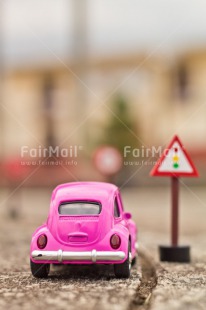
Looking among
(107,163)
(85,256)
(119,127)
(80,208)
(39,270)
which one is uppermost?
(119,127)

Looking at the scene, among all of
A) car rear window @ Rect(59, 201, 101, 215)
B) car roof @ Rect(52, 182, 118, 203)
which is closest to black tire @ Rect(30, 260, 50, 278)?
car rear window @ Rect(59, 201, 101, 215)

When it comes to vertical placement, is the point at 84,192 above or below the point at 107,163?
below

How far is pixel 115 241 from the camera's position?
732cm

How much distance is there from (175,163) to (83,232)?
2.04 meters

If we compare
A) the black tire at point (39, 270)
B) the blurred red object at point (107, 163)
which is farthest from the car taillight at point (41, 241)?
the blurred red object at point (107, 163)

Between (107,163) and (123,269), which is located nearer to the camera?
(123,269)

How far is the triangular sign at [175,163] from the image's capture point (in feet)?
28.6

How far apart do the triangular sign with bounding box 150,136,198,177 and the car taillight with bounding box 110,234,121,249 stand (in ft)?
5.33

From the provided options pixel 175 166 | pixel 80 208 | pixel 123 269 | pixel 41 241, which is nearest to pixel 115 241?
pixel 123 269

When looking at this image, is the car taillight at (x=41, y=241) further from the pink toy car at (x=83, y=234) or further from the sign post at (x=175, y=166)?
the sign post at (x=175, y=166)

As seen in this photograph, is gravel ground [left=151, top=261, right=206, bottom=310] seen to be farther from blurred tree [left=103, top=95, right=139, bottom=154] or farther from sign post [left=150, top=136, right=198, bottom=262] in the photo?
blurred tree [left=103, top=95, right=139, bottom=154]

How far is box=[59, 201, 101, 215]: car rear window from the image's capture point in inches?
297

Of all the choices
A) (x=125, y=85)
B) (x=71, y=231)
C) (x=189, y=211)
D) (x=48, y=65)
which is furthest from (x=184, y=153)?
(x=48, y=65)

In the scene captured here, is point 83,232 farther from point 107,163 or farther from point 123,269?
point 107,163
